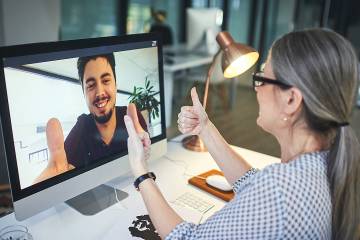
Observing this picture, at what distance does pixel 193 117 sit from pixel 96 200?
16.5 inches

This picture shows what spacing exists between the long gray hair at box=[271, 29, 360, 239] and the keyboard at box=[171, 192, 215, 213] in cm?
41

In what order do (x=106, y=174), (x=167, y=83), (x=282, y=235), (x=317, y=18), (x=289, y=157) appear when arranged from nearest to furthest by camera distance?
(x=282, y=235) → (x=289, y=157) → (x=106, y=174) → (x=167, y=83) → (x=317, y=18)

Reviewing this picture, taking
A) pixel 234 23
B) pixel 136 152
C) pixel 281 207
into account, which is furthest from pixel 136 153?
pixel 234 23

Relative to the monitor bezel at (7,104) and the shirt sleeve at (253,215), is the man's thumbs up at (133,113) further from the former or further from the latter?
the shirt sleeve at (253,215)

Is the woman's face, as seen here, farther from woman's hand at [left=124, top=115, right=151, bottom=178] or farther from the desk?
the desk

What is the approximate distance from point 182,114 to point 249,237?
52cm

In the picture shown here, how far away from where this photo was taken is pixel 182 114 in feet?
3.81

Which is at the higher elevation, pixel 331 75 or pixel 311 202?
pixel 331 75

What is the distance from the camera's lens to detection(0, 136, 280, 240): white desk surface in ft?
3.21

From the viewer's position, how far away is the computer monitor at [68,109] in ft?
2.79

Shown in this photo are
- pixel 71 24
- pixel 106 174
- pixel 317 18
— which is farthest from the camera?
pixel 317 18

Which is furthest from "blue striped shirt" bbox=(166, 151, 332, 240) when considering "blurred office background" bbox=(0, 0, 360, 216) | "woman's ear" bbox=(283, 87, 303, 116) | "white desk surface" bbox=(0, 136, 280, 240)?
"blurred office background" bbox=(0, 0, 360, 216)

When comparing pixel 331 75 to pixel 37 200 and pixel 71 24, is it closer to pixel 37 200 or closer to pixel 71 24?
pixel 37 200

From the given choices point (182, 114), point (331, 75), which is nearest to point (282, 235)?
point (331, 75)
